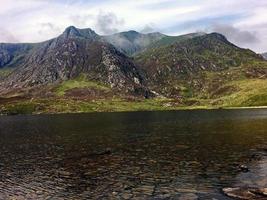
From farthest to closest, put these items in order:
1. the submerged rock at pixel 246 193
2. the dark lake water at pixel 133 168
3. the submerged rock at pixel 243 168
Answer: the submerged rock at pixel 243 168
the dark lake water at pixel 133 168
the submerged rock at pixel 246 193

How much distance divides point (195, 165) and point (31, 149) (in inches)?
1998

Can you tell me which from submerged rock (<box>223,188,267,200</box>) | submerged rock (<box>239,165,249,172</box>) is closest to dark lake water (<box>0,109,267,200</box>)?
submerged rock (<box>239,165,249,172</box>)

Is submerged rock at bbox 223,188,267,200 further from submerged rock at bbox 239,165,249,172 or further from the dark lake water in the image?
submerged rock at bbox 239,165,249,172

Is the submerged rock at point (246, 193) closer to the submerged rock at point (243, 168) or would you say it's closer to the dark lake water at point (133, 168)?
the dark lake water at point (133, 168)

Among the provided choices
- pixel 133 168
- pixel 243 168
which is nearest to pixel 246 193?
pixel 243 168

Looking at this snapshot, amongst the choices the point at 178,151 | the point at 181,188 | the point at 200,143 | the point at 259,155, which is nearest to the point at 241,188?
the point at 181,188

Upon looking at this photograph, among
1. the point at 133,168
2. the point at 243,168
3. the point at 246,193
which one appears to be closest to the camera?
the point at 246,193

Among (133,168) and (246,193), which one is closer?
(246,193)

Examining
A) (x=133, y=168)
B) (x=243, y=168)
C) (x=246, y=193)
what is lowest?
(x=133, y=168)

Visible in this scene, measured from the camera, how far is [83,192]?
53.2 m

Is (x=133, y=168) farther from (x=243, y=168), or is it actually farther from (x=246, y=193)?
(x=246, y=193)

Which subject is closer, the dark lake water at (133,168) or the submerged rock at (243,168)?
the dark lake water at (133,168)

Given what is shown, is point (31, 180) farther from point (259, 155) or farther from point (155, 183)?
point (259, 155)

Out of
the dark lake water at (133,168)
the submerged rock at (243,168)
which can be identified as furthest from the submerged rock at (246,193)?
the submerged rock at (243,168)
